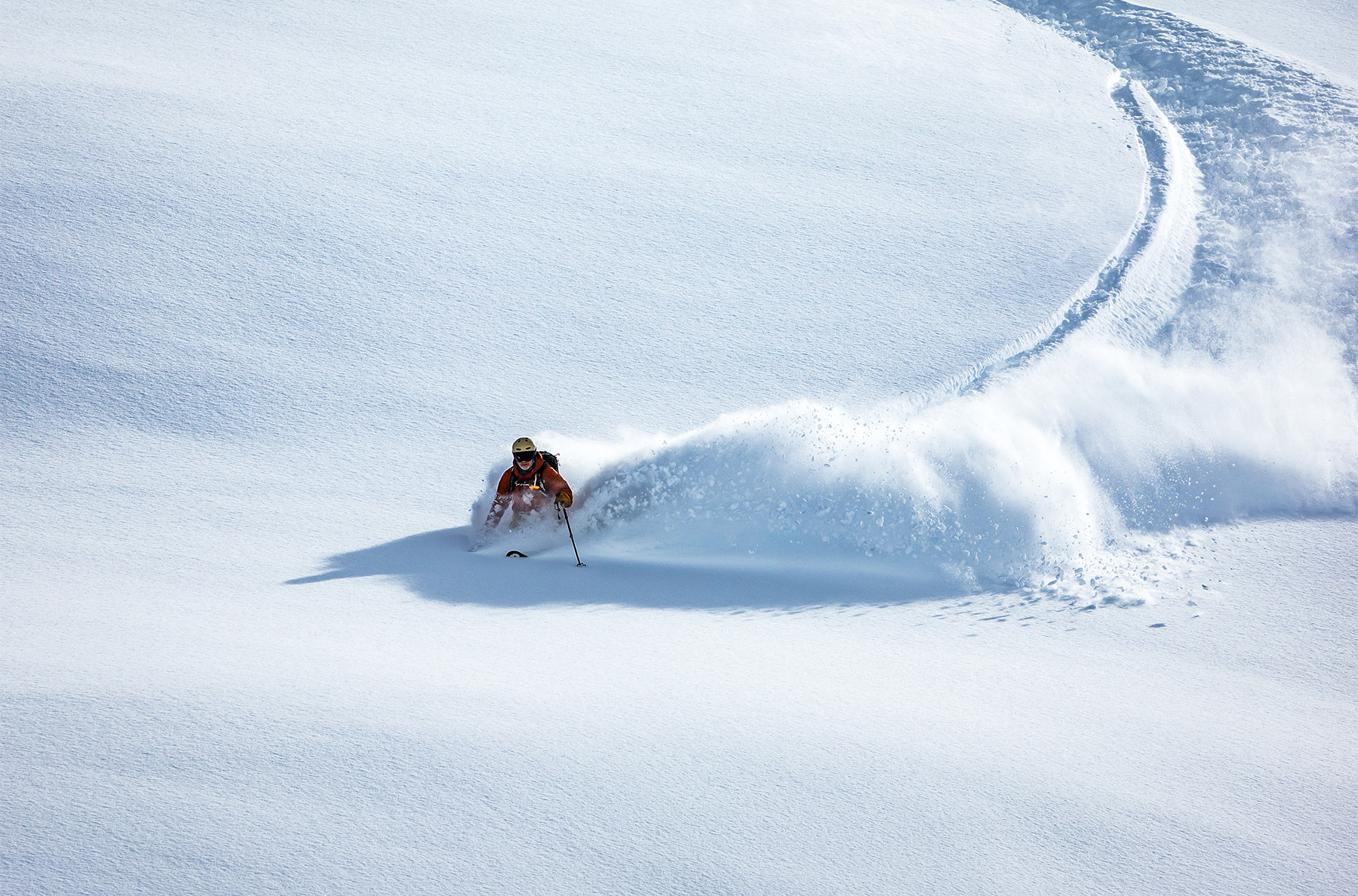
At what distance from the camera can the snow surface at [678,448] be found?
9.80 feet

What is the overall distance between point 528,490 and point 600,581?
0.71 metres

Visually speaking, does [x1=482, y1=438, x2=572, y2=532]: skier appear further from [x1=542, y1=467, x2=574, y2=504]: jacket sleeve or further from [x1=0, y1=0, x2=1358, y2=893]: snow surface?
[x1=0, y1=0, x2=1358, y2=893]: snow surface

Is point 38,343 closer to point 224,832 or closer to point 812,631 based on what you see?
point 224,832

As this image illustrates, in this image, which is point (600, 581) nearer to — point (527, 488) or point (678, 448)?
point (527, 488)

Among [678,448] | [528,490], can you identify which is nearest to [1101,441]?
[678,448]

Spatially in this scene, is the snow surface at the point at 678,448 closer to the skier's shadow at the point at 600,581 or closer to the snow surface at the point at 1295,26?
the skier's shadow at the point at 600,581

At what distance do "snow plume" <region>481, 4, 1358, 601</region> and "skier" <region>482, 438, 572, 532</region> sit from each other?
276 millimetres

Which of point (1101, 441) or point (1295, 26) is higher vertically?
point (1295, 26)

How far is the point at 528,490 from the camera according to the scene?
526cm

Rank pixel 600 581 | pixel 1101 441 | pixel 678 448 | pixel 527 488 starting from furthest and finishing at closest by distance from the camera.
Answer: pixel 1101 441
pixel 678 448
pixel 527 488
pixel 600 581

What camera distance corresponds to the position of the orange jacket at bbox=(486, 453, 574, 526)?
5.20 metres

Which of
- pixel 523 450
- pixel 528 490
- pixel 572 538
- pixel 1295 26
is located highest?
pixel 1295 26

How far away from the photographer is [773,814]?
3002mm

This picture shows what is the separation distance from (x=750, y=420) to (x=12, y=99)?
24.1ft
